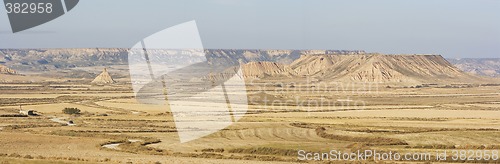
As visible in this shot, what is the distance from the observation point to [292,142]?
49.1 meters

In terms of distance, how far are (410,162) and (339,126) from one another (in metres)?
24.8

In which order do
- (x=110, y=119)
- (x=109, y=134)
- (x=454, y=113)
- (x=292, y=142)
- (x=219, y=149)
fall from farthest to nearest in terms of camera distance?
(x=454, y=113) → (x=110, y=119) → (x=109, y=134) → (x=292, y=142) → (x=219, y=149)

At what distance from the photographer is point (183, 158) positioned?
1594 inches

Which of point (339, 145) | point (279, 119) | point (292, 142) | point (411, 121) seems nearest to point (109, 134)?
point (292, 142)

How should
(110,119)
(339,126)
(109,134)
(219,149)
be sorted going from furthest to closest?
(110,119), (339,126), (109,134), (219,149)

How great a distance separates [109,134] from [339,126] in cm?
2123

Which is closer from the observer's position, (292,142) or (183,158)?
(183,158)

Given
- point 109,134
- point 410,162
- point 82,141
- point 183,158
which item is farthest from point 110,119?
point 410,162

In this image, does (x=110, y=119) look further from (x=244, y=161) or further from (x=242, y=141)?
(x=244, y=161)

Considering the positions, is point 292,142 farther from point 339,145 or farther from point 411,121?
point 411,121

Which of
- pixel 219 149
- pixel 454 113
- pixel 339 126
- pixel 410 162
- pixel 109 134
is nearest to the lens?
pixel 410 162

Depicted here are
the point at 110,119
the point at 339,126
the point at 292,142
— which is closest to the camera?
the point at 292,142

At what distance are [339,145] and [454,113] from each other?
4310 centimetres

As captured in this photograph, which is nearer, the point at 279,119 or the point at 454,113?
the point at 279,119
